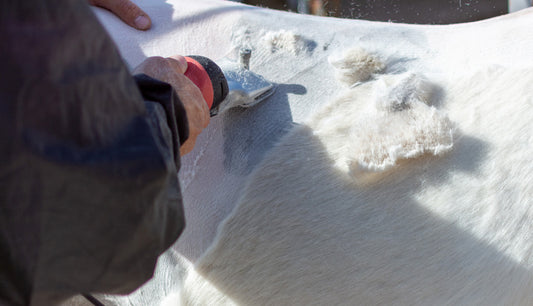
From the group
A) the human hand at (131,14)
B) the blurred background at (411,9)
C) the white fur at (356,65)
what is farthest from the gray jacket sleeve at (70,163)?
the blurred background at (411,9)

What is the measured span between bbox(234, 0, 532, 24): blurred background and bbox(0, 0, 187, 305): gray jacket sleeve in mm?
1832

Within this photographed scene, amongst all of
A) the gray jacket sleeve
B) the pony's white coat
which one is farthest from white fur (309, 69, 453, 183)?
the gray jacket sleeve

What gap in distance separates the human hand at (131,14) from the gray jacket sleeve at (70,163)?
585 millimetres

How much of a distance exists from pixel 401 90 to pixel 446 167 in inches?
5.6

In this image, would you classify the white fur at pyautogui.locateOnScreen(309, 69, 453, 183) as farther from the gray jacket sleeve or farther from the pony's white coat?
the gray jacket sleeve

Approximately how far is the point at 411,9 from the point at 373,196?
1.70 m

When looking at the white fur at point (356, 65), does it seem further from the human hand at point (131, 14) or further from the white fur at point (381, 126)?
the human hand at point (131, 14)

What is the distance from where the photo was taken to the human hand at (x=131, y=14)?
97 cm

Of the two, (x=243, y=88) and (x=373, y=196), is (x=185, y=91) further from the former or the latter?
(x=373, y=196)

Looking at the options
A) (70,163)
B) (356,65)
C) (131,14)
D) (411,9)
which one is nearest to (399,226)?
(356,65)

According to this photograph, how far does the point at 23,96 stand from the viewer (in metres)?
0.37

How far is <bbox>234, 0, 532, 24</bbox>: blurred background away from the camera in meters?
2.05

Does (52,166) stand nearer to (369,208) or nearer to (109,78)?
(109,78)

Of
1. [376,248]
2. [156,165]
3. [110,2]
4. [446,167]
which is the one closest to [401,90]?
[446,167]
